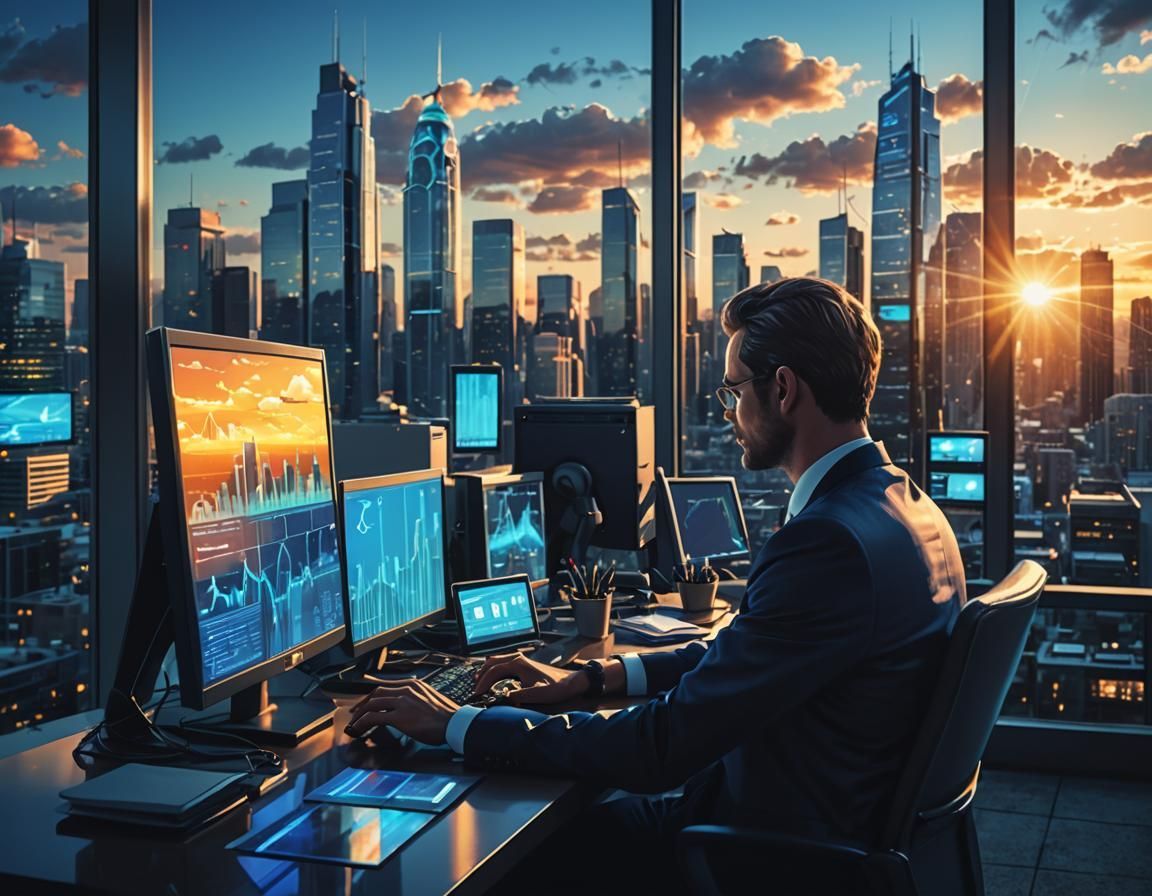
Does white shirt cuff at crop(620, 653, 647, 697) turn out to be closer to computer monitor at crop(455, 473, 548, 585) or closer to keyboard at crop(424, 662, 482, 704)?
keyboard at crop(424, 662, 482, 704)

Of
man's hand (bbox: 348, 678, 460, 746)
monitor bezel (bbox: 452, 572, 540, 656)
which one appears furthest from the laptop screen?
man's hand (bbox: 348, 678, 460, 746)

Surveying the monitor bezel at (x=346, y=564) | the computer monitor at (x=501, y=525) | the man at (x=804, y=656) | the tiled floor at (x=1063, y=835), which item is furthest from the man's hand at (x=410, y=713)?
the tiled floor at (x=1063, y=835)

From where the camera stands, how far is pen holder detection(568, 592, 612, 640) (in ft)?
8.21

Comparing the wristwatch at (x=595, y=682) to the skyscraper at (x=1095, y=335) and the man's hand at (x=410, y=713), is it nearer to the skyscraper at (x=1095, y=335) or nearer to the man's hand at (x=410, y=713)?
the man's hand at (x=410, y=713)

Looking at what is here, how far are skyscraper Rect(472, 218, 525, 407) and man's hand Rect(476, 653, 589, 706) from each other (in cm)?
253

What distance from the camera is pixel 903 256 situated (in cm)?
401

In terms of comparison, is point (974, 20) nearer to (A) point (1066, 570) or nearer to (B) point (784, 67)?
(B) point (784, 67)

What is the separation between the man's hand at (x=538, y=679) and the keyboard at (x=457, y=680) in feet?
0.11

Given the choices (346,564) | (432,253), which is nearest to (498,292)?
(432,253)

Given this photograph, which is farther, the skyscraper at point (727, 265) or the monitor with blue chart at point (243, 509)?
the skyscraper at point (727, 265)

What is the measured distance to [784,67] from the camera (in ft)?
13.6

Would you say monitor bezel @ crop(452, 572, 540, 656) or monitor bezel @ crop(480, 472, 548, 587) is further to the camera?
monitor bezel @ crop(480, 472, 548, 587)

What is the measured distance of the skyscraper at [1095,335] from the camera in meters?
3.85

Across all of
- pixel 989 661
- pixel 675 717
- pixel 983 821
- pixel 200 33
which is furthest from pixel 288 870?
pixel 200 33
